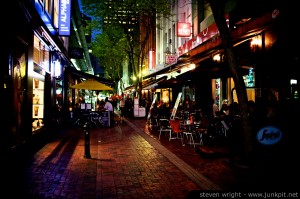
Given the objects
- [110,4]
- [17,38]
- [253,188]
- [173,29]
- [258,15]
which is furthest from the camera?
[173,29]

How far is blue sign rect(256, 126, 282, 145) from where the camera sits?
7414 mm

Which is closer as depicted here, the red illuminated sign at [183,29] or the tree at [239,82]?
the tree at [239,82]

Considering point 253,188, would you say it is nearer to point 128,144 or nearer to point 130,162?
point 130,162

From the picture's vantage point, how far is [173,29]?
30344 mm

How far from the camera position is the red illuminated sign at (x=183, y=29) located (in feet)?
74.7

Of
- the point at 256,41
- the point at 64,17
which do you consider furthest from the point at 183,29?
the point at 256,41

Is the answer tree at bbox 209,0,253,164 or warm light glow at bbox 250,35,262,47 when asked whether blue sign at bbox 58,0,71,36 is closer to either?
warm light glow at bbox 250,35,262,47

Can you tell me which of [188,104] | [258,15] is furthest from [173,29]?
[258,15]

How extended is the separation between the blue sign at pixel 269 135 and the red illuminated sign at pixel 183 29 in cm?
1637

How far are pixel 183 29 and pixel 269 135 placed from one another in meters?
16.6

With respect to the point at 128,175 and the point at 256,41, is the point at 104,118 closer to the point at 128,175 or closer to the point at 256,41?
the point at 256,41

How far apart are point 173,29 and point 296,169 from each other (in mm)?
24825

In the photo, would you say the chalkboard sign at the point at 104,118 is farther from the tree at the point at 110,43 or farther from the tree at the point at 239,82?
the tree at the point at 110,43

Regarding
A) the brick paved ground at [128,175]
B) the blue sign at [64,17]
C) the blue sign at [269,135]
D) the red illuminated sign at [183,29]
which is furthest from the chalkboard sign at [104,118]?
the blue sign at [269,135]
